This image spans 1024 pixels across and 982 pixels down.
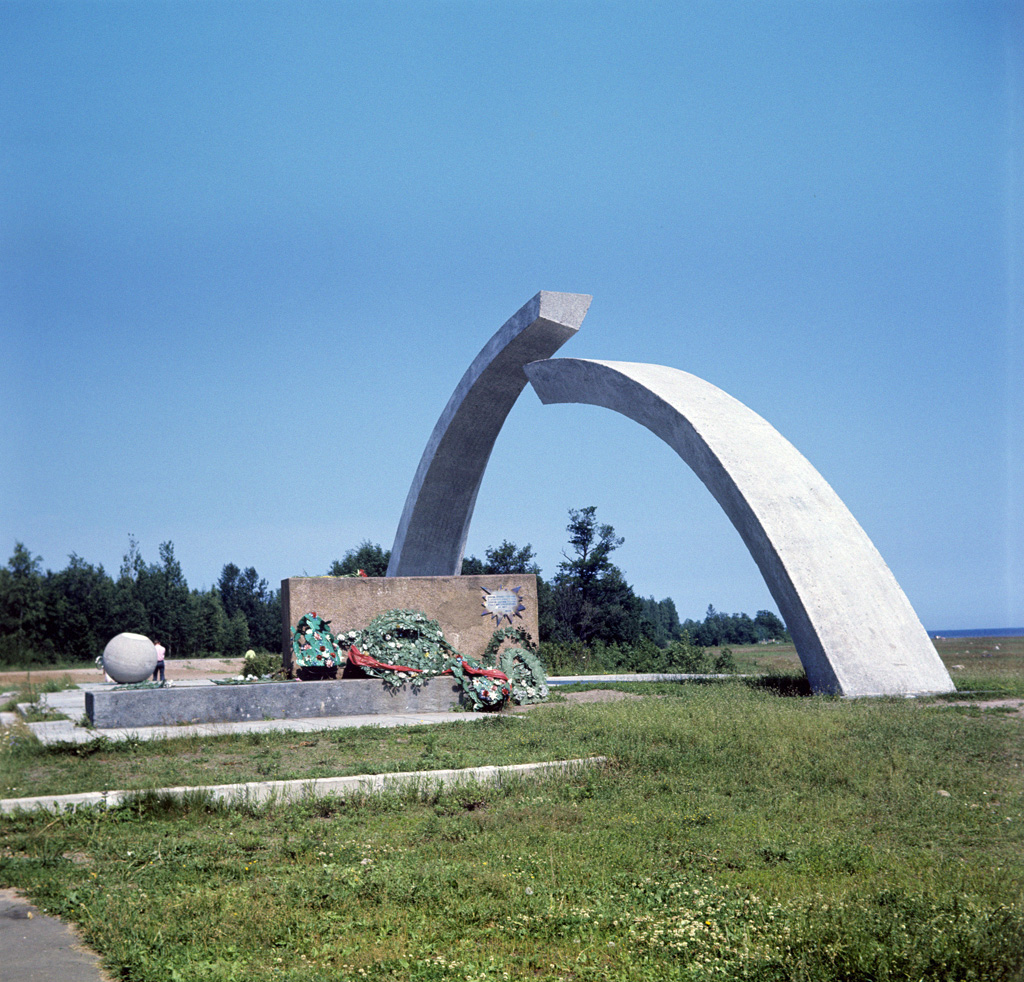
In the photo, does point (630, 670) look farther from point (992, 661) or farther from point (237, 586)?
point (237, 586)

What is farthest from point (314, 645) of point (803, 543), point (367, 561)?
point (367, 561)

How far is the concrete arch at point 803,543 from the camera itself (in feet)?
38.2

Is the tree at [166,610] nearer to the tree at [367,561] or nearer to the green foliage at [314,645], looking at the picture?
the tree at [367,561]

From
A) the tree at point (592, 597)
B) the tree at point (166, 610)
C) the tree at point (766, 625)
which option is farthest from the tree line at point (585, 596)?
the tree at point (766, 625)

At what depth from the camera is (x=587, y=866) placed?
183 inches

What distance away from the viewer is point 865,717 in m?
8.98

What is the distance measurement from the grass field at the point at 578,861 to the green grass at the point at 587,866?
0.05 feet

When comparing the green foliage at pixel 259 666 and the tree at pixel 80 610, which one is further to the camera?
the tree at pixel 80 610

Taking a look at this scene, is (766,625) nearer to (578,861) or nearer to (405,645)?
(405,645)

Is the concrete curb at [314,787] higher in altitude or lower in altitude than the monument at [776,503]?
lower

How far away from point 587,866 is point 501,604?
9.24 metres

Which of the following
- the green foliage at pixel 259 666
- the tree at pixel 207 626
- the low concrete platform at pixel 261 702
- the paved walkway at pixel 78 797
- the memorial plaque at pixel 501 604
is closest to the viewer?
the paved walkway at pixel 78 797

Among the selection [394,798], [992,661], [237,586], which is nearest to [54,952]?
[394,798]

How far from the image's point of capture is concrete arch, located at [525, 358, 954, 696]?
38.2 ft
